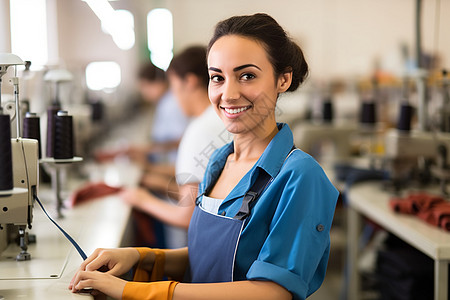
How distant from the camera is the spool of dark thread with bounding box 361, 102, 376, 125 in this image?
3.03 m

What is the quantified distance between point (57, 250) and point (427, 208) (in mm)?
1289

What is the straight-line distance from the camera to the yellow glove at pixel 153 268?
1.25 metres

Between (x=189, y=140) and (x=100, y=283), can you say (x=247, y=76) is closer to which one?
(x=100, y=283)

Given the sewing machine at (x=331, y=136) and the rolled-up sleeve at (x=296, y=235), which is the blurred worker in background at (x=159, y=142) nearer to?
the sewing machine at (x=331, y=136)

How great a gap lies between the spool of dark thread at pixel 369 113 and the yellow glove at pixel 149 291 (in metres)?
2.27

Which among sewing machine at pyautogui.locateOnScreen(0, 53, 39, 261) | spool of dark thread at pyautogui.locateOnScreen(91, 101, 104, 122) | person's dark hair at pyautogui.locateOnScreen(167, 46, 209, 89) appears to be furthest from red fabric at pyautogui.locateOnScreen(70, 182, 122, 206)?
spool of dark thread at pyautogui.locateOnScreen(91, 101, 104, 122)

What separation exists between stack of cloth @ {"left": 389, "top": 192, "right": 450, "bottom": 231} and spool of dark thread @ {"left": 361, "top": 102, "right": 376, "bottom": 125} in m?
1.11

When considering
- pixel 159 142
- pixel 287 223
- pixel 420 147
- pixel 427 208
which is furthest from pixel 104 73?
pixel 287 223

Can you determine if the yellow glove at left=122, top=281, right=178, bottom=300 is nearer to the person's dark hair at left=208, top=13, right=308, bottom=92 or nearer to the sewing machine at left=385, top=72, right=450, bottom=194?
the person's dark hair at left=208, top=13, right=308, bottom=92

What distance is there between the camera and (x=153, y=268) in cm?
127

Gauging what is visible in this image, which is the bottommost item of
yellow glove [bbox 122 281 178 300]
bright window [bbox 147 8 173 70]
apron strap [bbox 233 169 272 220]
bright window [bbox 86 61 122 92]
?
yellow glove [bbox 122 281 178 300]

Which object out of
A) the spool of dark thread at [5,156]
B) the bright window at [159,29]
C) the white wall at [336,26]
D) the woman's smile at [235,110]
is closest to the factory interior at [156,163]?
the spool of dark thread at [5,156]

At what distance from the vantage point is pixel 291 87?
1171mm

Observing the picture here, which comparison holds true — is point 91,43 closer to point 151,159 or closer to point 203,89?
point 151,159
